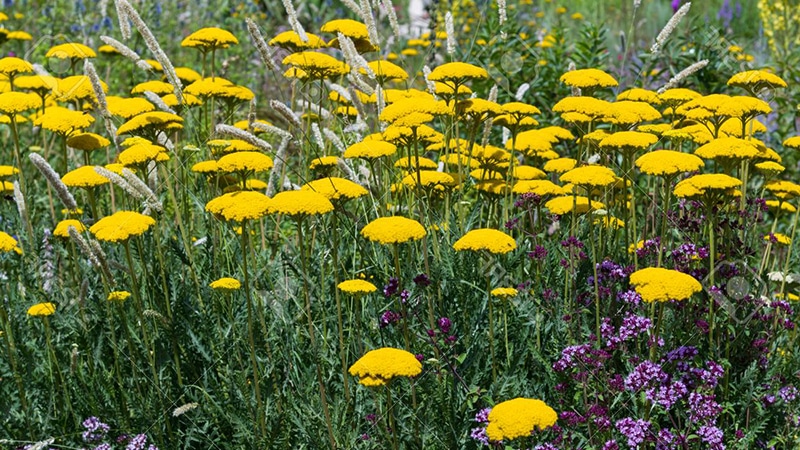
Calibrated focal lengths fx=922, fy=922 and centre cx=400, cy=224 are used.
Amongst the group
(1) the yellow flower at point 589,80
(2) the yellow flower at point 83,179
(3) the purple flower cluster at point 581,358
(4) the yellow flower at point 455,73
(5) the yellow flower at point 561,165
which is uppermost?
(4) the yellow flower at point 455,73

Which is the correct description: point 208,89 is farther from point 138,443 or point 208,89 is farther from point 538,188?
point 138,443

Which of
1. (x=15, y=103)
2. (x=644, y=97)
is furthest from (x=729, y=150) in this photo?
(x=15, y=103)

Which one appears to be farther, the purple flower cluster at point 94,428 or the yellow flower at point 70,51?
the yellow flower at point 70,51

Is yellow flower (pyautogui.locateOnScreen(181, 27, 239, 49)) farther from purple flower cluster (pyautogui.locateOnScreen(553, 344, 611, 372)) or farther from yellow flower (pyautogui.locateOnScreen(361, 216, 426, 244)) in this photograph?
purple flower cluster (pyautogui.locateOnScreen(553, 344, 611, 372))

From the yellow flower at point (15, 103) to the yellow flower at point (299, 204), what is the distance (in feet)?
5.03

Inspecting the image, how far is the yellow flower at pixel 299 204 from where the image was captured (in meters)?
2.73

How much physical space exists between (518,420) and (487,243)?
72 cm

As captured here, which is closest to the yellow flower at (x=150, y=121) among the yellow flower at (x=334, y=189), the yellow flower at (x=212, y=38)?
the yellow flower at (x=212, y=38)

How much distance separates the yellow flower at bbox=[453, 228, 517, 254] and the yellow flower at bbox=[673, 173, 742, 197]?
2.07ft

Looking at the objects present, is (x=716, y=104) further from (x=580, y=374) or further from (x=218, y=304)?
(x=218, y=304)

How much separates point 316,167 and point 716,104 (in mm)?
1600

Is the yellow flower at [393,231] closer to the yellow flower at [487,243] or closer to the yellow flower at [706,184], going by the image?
the yellow flower at [487,243]

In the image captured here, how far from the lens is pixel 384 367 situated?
245 cm

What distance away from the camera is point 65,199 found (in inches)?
117
